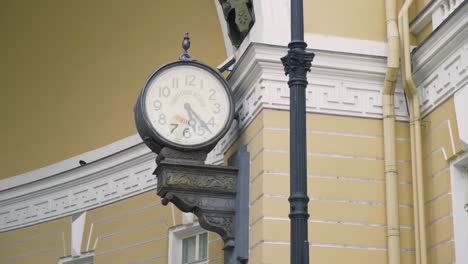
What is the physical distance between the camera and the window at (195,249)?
35.7 feet

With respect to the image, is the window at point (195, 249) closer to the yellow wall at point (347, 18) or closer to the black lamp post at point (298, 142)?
the yellow wall at point (347, 18)

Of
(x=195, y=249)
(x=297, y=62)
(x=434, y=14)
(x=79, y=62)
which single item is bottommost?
(x=195, y=249)

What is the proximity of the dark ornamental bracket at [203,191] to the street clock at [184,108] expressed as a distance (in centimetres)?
18

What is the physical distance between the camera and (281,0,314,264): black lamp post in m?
6.12

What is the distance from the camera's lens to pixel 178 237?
11172 millimetres

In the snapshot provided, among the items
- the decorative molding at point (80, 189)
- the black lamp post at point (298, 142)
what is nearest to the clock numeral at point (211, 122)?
the decorative molding at point (80, 189)

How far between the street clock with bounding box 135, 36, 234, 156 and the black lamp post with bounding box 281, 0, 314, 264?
2.59 m

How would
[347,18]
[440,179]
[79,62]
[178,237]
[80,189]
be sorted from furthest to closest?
[79,62] → [80,189] → [178,237] → [347,18] → [440,179]

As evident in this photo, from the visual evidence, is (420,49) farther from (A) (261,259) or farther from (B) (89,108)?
(B) (89,108)

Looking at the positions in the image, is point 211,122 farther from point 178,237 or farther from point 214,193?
point 178,237

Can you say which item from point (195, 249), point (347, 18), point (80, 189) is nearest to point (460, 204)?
point (347, 18)

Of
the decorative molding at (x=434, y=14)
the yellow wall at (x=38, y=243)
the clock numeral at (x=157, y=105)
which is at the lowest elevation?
the yellow wall at (x=38, y=243)

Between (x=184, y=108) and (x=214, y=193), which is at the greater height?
(x=184, y=108)

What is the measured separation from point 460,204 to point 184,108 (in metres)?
2.44
